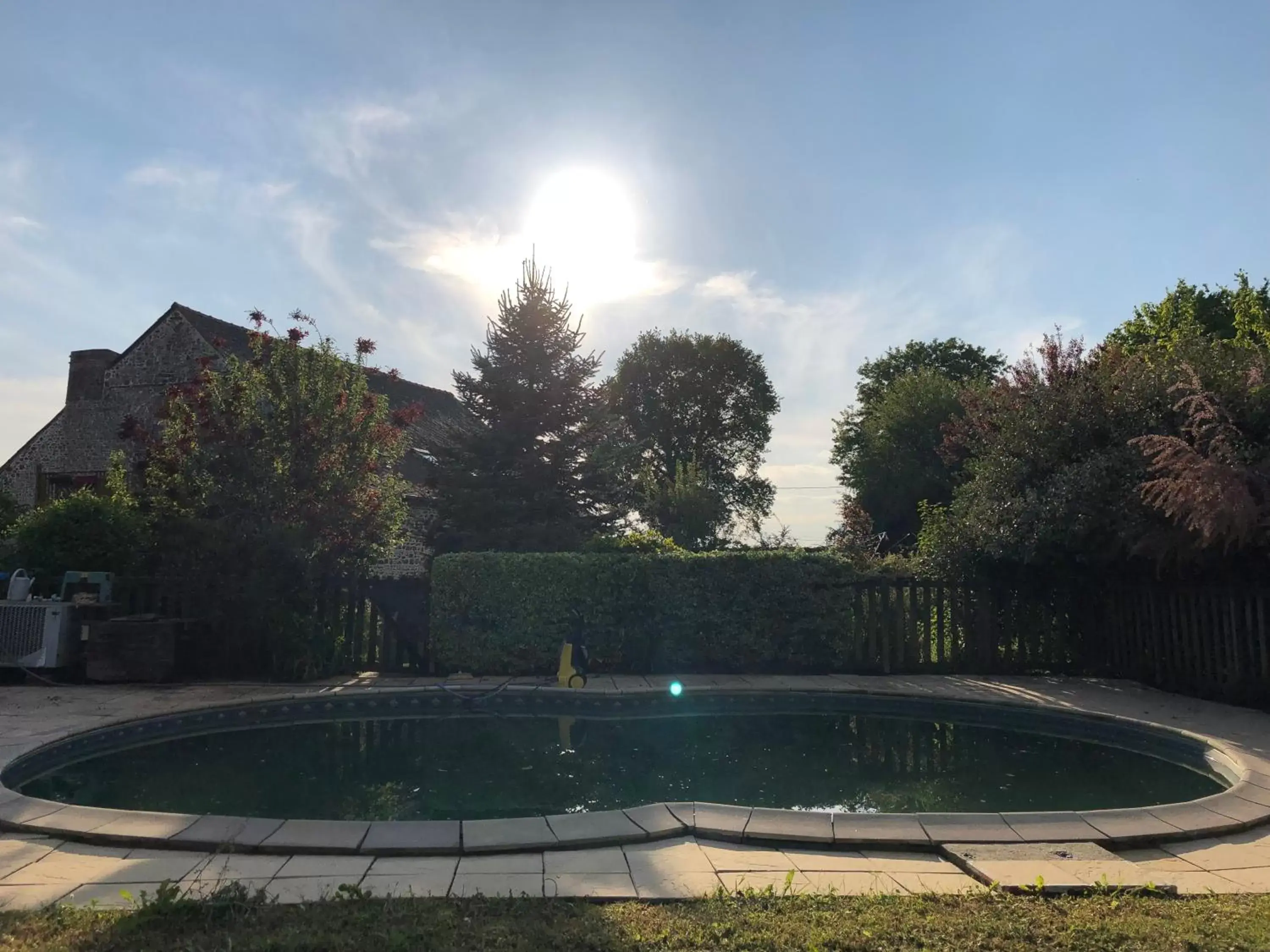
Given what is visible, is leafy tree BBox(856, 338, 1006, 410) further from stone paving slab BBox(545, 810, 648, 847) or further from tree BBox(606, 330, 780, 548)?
stone paving slab BBox(545, 810, 648, 847)

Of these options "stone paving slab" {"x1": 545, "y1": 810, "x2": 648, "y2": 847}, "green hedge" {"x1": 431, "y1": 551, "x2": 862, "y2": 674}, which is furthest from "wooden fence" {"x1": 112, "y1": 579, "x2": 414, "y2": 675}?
"stone paving slab" {"x1": 545, "y1": 810, "x2": 648, "y2": 847}

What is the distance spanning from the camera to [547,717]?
29.1 ft

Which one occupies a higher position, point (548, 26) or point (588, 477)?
point (548, 26)

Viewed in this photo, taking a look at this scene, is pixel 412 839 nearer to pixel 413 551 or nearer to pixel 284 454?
pixel 284 454

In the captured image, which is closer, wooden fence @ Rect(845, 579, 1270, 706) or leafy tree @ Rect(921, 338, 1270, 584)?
leafy tree @ Rect(921, 338, 1270, 584)

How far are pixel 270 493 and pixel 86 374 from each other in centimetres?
1901

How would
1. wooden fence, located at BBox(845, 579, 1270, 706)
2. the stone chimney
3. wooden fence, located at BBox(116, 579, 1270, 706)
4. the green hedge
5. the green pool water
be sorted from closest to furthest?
the green pool water → wooden fence, located at BBox(116, 579, 1270, 706) → the green hedge → wooden fence, located at BBox(845, 579, 1270, 706) → the stone chimney

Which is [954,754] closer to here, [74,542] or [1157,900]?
Result: [1157,900]

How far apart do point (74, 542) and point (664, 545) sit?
789 centimetres

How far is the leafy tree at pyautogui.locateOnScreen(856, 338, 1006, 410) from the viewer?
4019 centimetres

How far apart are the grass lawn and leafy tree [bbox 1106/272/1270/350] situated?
2150 centimetres

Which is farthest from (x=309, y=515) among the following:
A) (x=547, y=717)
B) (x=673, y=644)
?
(x=673, y=644)

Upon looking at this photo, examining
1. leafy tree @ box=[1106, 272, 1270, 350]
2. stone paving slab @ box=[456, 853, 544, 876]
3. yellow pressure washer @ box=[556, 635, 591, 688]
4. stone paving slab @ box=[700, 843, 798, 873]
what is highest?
leafy tree @ box=[1106, 272, 1270, 350]

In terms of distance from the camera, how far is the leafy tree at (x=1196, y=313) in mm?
21812
